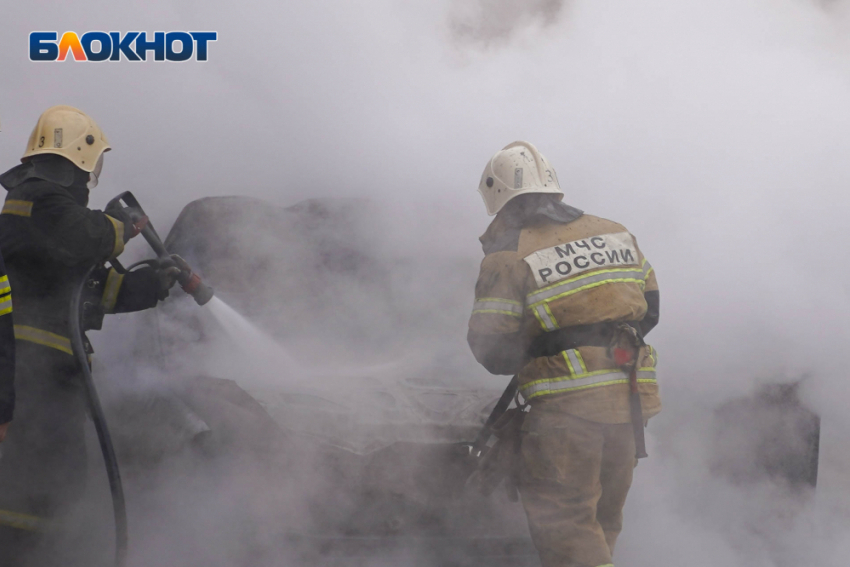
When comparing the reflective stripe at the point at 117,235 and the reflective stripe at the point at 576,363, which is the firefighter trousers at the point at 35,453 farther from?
the reflective stripe at the point at 576,363

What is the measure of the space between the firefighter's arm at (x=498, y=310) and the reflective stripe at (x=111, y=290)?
125cm

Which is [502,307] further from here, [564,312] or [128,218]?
[128,218]

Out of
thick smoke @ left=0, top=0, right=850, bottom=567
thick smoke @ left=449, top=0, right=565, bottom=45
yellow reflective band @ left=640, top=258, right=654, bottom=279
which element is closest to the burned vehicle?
thick smoke @ left=0, top=0, right=850, bottom=567

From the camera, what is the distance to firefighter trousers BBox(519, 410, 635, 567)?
2.13m

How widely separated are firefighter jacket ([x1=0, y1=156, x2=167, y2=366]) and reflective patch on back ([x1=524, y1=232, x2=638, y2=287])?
52.2 inches

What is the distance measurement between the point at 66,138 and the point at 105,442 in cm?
97

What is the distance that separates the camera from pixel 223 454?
226 centimetres

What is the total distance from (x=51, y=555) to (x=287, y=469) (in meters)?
0.82

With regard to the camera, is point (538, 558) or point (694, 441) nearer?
point (538, 558)

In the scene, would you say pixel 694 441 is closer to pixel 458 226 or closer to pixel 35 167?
pixel 458 226

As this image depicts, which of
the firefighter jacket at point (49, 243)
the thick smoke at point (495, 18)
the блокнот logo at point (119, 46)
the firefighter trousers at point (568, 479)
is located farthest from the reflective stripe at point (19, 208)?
the thick smoke at point (495, 18)

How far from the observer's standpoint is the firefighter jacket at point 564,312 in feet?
7.21

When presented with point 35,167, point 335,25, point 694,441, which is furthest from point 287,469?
point 335,25

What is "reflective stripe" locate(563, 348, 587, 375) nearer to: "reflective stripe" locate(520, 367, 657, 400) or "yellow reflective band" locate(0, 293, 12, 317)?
"reflective stripe" locate(520, 367, 657, 400)
